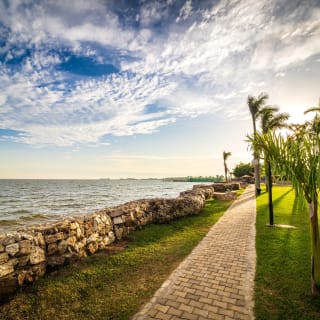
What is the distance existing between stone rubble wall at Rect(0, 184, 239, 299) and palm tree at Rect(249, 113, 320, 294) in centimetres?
546

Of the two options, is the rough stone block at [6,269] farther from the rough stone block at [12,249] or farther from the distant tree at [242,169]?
the distant tree at [242,169]

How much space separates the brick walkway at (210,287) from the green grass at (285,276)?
23 centimetres

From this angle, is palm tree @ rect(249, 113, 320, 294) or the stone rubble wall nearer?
palm tree @ rect(249, 113, 320, 294)

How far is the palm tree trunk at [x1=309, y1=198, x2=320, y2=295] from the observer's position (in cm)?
373

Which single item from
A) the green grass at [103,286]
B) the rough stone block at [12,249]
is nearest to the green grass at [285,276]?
the green grass at [103,286]

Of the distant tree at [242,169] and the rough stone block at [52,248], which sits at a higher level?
the distant tree at [242,169]

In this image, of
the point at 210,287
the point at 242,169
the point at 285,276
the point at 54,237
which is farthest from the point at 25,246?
the point at 242,169

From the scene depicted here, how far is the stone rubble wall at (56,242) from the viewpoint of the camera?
14.1 ft

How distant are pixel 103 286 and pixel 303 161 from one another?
189 inches

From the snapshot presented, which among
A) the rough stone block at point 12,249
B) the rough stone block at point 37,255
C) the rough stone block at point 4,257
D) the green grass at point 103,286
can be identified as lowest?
the green grass at point 103,286

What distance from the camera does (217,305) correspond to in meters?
3.70

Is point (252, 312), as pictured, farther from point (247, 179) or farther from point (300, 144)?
point (247, 179)

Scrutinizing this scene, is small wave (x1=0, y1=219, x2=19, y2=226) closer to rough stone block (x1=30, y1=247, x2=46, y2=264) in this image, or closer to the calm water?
the calm water

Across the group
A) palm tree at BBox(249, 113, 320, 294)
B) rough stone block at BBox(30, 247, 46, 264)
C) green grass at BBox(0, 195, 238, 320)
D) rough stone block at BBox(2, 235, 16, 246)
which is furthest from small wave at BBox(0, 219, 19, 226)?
palm tree at BBox(249, 113, 320, 294)
